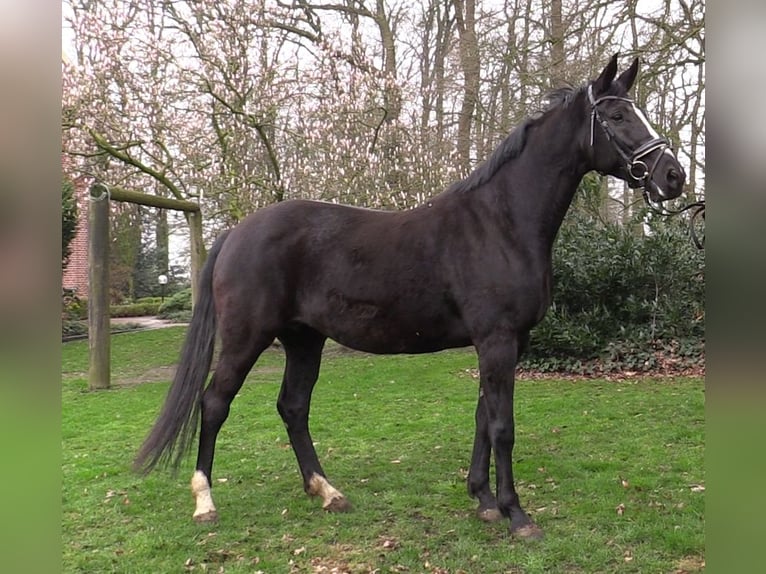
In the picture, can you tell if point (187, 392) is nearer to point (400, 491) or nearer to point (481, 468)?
point (400, 491)

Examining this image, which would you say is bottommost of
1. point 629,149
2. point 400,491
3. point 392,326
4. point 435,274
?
point 400,491

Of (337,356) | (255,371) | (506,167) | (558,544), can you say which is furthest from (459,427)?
(337,356)

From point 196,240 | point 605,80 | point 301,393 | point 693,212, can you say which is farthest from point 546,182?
point 196,240

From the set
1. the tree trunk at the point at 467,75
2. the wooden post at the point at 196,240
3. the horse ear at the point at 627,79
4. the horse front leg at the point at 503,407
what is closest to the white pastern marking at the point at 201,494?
the horse front leg at the point at 503,407

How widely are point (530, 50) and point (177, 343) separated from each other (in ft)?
31.3

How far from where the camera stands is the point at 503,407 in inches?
127

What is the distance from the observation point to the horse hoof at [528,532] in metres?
3.14

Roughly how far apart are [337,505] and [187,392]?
45.0 inches

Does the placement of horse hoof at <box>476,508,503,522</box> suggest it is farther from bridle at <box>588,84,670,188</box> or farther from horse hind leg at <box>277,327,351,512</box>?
bridle at <box>588,84,670,188</box>

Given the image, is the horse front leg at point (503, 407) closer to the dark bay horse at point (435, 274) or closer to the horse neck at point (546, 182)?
the dark bay horse at point (435, 274)

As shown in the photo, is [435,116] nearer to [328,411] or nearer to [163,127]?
[163,127]

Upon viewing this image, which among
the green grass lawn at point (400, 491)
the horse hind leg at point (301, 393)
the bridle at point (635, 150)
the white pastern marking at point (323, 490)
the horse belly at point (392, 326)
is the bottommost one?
the green grass lawn at point (400, 491)

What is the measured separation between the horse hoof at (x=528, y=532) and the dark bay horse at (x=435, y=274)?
14 millimetres

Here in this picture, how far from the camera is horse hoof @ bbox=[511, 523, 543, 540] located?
314 centimetres
